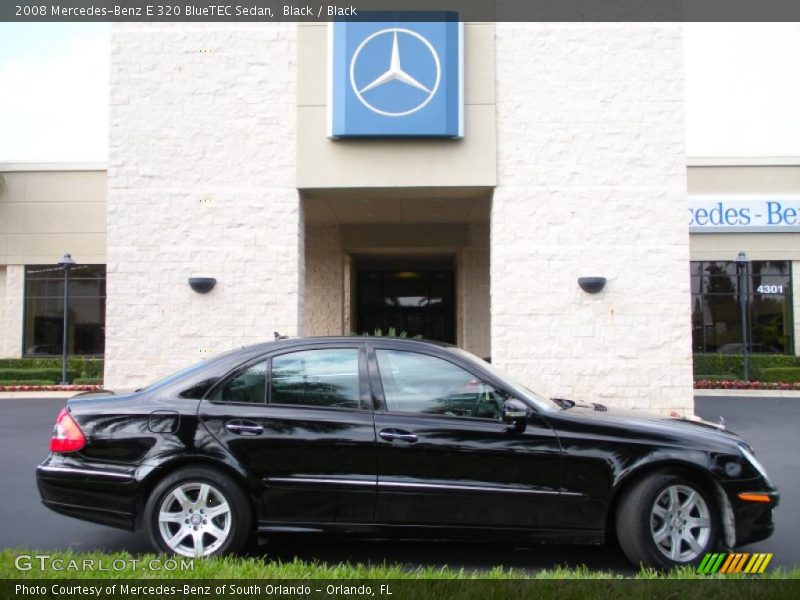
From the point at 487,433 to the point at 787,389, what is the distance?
1631 centimetres

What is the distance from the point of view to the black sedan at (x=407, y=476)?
448 centimetres

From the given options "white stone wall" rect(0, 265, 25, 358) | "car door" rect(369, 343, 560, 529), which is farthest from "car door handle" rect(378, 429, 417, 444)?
"white stone wall" rect(0, 265, 25, 358)

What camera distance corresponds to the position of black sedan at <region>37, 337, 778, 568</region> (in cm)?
448

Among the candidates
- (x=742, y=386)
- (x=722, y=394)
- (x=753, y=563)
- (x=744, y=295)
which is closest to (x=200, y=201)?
(x=753, y=563)

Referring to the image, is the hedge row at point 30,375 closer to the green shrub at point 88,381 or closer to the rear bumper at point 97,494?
the green shrub at point 88,381

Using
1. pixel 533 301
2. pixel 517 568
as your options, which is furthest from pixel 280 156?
pixel 517 568

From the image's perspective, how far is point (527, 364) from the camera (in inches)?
439

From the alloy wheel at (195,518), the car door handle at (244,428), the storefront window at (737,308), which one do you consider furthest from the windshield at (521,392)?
the storefront window at (737,308)

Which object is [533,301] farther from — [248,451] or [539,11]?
[248,451]

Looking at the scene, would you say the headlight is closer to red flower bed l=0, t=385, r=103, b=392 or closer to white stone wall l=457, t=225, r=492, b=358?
white stone wall l=457, t=225, r=492, b=358

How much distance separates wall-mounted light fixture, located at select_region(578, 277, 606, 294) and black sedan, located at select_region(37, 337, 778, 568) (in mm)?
6524

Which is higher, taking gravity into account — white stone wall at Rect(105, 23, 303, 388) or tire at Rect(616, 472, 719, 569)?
white stone wall at Rect(105, 23, 303, 388)

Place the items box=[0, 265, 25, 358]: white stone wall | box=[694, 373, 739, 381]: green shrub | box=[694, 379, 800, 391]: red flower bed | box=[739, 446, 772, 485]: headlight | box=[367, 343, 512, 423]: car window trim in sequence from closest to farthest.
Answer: box=[739, 446, 772, 485]: headlight → box=[367, 343, 512, 423]: car window trim → box=[694, 379, 800, 391]: red flower bed → box=[694, 373, 739, 381]: green shrub → box=[0, 265, 25, 358]: white stone wall

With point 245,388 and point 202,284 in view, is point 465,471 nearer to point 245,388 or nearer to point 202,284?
point 245,388
